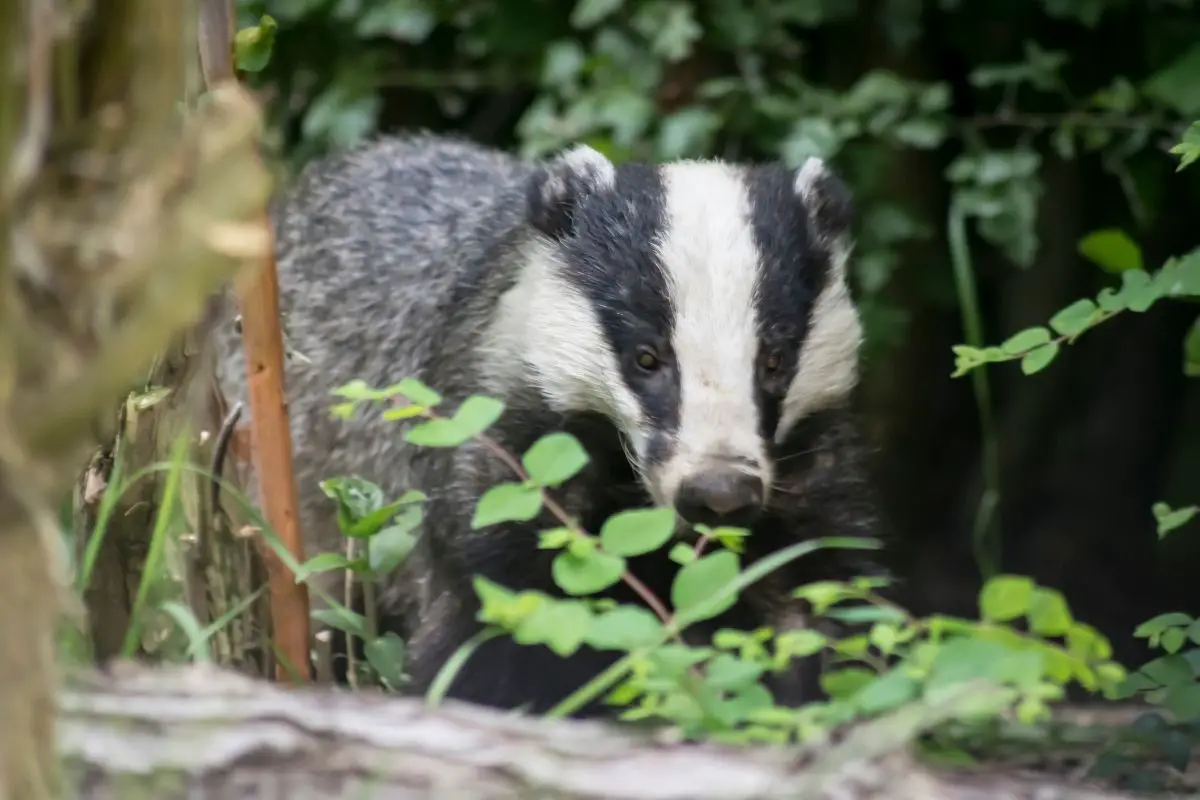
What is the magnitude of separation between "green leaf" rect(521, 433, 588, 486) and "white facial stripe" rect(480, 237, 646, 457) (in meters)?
0.60

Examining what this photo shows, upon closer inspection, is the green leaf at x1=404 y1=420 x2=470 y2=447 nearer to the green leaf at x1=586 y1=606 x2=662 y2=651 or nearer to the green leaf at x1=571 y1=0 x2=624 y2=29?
the green leaf at x1=586 y1=606 x2=662 y2=651

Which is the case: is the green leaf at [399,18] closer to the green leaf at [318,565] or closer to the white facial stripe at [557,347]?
the white facial stripe at [557,347]

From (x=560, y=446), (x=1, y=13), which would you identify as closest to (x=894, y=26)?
(x=560, y=446)

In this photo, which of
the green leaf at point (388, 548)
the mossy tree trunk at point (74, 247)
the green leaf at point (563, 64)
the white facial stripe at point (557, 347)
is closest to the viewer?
the mossy tree trunk at point (74, 247)

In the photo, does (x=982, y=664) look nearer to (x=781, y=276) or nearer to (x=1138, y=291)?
(x=1138, y=291)

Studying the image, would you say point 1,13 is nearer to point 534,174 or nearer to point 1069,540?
point 534,174

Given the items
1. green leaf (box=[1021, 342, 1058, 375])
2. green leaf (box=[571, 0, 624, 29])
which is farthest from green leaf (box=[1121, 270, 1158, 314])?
green leaf (box=[571, 0, 624, 29])

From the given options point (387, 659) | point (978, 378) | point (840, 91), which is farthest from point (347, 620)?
point (840, 91)

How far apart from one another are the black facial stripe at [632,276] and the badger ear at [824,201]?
245 millimetres

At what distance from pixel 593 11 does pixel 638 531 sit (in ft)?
6.48

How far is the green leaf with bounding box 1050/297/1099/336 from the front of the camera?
180cm

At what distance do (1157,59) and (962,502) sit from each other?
1512 mm

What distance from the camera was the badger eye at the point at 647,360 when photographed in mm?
2115

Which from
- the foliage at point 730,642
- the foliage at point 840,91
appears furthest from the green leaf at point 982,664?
the foliage at point 840,91
